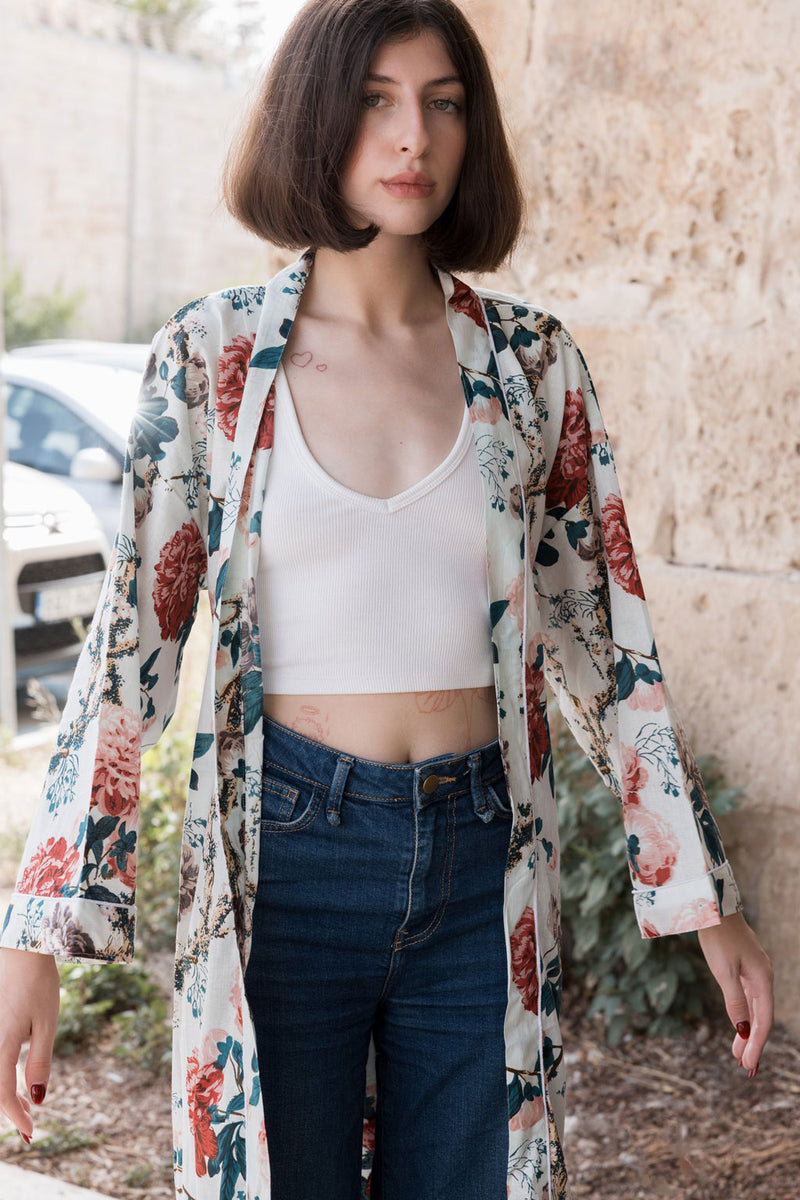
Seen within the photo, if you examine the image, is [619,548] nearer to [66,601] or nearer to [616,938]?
[616,938]

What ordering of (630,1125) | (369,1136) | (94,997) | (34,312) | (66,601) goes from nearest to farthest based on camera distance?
(369,1136) < (630,1125) < (94,997) < (66,601) < (34,312)

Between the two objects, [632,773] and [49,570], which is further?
[49,570]

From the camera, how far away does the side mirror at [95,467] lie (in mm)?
6477

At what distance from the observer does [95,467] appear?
6465mm

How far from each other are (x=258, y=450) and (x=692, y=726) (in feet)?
6.00

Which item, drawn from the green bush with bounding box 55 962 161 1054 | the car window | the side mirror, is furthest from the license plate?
the green bush with bounding box 55 962 161 1054

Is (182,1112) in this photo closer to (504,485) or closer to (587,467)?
(504,485)

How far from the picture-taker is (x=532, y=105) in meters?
3.05

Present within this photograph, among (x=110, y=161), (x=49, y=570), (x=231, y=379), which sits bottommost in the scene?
(x=49, y=570)

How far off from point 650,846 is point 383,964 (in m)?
0.36

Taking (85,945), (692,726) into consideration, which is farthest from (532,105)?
(85,945)

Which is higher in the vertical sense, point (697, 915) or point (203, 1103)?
point (697, 915)

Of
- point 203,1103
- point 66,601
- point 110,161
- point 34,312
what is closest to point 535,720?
point 203,1103

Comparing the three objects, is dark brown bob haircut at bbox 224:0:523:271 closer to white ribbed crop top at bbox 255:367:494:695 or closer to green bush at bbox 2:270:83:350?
white ribbed crop top at bbox 255:367:494:695
